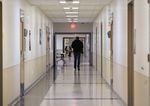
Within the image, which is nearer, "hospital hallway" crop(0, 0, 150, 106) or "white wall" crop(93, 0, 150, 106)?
"white wall" crop(93, 0, 150, 106)

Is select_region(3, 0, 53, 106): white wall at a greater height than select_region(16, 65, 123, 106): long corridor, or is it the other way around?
select_region(3, 0, 53, 106): white wall

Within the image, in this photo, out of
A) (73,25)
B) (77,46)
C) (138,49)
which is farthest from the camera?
(73,25)

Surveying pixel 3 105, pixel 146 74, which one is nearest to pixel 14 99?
pixel 3 105

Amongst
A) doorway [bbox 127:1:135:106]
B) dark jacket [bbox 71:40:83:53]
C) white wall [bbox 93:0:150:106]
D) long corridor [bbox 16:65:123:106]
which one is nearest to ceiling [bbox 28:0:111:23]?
long corridor [bbox 16:65:123:106]

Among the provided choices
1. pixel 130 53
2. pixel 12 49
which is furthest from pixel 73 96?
pixel 130 53

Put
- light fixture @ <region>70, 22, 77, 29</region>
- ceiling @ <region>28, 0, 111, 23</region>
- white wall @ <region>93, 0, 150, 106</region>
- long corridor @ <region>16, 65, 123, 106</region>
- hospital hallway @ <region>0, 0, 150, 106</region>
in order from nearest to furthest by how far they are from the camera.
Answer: white wall @ <region>93, 0, 150, 106</region> → hospital hallway @ <region>0, 0, 150, 106</region> → long corridor @ <region>16, 65, 123, 106</region> → ceiling @ <region>28, 0, 111, 23</region> → light fixture @ <region>70, 22, 77, 29</region>

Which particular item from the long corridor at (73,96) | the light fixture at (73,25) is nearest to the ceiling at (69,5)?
the long corridor at (73,96)

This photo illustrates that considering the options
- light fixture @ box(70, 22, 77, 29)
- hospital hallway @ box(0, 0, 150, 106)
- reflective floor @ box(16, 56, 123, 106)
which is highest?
light fixture @ box(70, 22, 77, 29)

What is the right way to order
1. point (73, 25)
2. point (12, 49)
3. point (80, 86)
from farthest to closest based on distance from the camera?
point (73, 25) → point (80, 86) → point (12, 49)

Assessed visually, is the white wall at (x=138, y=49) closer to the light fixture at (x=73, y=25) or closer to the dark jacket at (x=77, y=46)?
the dark jacket at (x=77, y=46)

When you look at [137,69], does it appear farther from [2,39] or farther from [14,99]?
[14,99]

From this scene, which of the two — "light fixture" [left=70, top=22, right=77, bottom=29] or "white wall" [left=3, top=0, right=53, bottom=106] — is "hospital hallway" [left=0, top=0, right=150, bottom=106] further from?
"light fixture" [left=70, top=22, right=77, bottom=29]

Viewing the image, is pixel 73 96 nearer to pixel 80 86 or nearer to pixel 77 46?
pixel 80 86

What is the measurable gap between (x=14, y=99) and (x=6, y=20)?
207 cm
